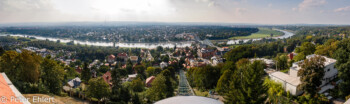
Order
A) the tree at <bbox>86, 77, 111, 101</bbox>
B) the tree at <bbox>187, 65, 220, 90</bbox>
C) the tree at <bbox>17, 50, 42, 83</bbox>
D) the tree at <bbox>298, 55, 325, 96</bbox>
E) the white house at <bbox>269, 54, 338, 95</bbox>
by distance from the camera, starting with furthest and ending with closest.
Answer: the tree at <bbox>187, 65, 220, 90</bbox> → the white house at <bbox>269, 54, 338, 95</bbox> → the tree at <bbox>86, 77, 111, 101</bbox> → the tree at <bbox>17, 50, 42, 83</bbox> → the tree at <bbox>298, 55, 325, 96</bbox>

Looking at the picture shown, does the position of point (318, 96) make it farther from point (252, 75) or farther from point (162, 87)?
point (162, 87)

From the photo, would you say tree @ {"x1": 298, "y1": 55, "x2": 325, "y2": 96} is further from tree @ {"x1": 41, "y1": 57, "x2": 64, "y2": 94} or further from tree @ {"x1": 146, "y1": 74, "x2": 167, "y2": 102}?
tree @ {"x1": 41, "y1": 57, "x2": 64, "y2": 94}

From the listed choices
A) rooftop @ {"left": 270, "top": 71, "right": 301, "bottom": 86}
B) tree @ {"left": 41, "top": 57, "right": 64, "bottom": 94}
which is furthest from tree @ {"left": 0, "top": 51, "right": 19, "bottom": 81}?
rooftop @ {"left": 270, "top": 71, "right": 301, "bottom": 86}

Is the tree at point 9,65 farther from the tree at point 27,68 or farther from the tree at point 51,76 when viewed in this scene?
the tree at point 51,76

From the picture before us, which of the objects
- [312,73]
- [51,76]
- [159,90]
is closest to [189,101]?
[159,90]

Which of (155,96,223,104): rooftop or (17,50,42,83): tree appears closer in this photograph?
(155,96,223,104): rooftop

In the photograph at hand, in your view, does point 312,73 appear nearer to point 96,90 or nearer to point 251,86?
point 251,86

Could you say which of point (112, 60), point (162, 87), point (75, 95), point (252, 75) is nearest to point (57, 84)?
point (75, 95)

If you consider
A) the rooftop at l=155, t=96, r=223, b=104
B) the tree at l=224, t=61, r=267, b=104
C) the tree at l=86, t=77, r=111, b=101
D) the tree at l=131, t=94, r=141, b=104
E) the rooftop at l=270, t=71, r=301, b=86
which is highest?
the tree at l=224, t=61, r=267, b=104

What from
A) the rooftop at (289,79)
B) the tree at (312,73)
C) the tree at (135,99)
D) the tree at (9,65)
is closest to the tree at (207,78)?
the rooftop at (289,79)

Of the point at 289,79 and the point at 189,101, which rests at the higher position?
the point at 189,101

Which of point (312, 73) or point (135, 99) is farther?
point (135, 99)
